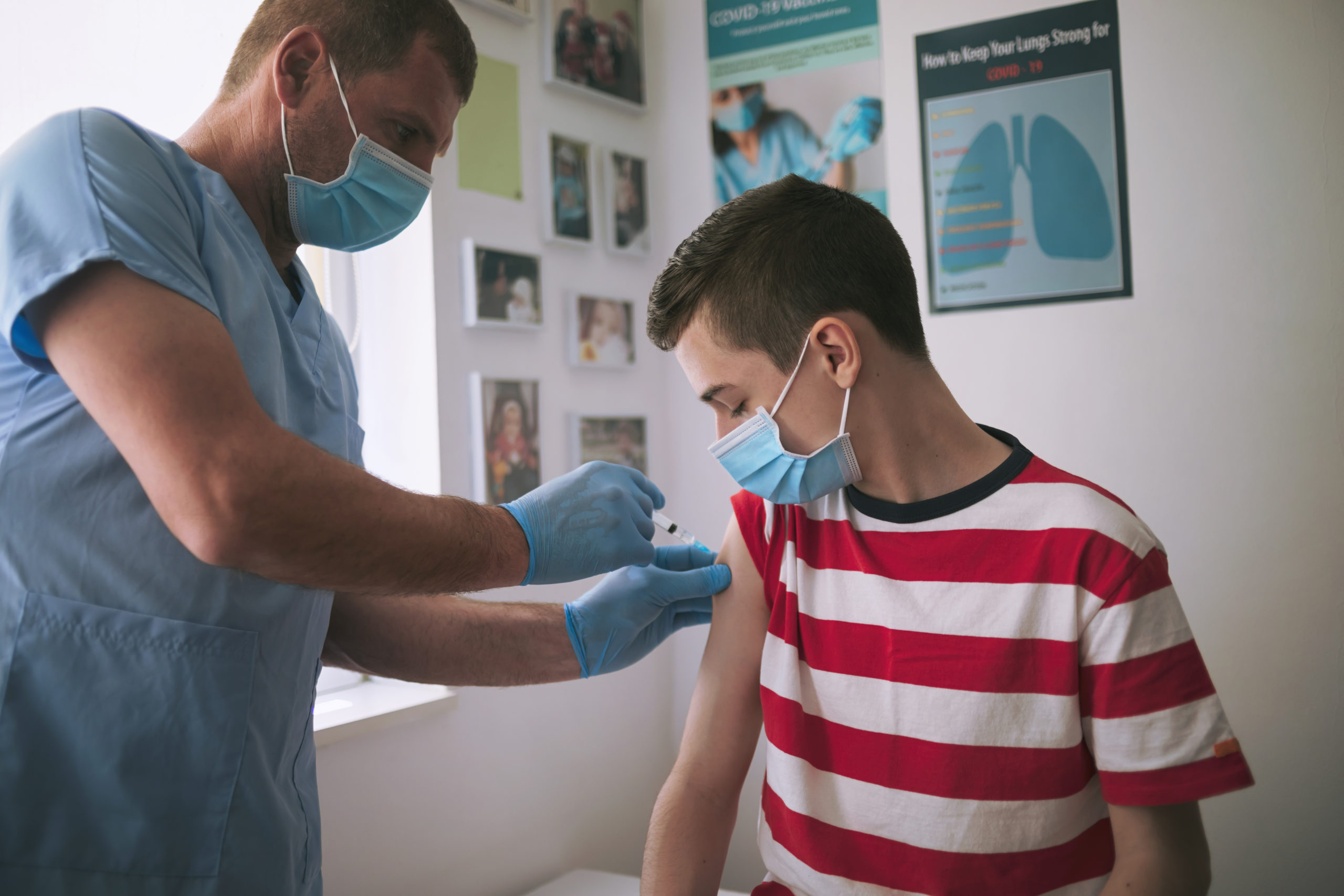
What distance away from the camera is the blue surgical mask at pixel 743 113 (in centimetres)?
250

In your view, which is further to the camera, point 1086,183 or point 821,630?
point 1086,183

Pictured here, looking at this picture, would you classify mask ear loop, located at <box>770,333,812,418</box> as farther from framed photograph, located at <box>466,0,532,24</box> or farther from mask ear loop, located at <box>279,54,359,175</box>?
framed photograph, located at <box>466,0,532,24</box>

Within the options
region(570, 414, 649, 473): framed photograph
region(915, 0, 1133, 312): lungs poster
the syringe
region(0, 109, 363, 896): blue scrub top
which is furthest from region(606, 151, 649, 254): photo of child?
region(0, 109, 363, 896): blue scrub top

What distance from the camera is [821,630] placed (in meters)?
1.21

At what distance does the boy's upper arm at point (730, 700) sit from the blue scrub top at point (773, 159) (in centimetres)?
144

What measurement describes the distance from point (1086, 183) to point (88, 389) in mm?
2033

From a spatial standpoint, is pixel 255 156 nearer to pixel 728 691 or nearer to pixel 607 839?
pixel 728 691

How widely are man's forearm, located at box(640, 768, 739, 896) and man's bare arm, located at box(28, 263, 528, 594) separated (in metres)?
0.60

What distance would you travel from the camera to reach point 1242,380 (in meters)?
1.99

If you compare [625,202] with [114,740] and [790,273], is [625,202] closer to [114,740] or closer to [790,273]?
[790,273]

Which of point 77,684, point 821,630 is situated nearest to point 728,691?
point 821,630

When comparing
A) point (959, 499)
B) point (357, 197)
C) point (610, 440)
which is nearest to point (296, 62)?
point (357, 197)

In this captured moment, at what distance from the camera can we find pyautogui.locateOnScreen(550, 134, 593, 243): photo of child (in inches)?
88.3

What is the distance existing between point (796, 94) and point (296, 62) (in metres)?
1.63
